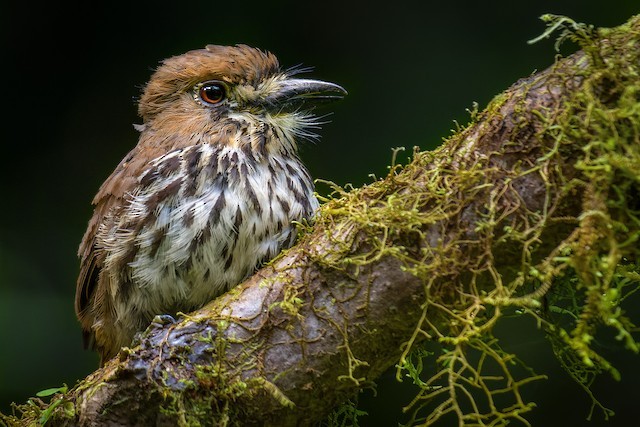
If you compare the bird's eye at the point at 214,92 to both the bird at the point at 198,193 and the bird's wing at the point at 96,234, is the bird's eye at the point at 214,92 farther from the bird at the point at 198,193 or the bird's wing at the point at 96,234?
the bird's wing at the point at 96,234

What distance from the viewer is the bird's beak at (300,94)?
2.81 m

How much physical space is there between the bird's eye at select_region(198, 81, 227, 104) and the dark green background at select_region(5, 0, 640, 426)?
0.81m

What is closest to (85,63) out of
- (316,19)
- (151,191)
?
(316,19)

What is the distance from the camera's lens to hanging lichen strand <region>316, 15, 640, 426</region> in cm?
168

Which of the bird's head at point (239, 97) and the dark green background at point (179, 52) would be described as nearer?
the bird's head at point (239, 97)

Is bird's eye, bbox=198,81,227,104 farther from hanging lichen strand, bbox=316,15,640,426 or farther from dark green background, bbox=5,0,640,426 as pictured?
hanging lichen strand, bbox=316,15,640,426

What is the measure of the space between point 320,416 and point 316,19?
8.47ft

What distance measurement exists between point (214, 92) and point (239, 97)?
0.33ft

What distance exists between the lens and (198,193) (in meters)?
2.47

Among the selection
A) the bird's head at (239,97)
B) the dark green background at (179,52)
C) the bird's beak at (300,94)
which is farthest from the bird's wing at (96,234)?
the dark green background at (179,52)

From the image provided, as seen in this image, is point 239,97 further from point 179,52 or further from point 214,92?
point 179,52

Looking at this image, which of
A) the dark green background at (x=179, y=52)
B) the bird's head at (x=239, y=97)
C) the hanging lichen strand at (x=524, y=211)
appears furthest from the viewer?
the dark green background at (x=179, y=52)

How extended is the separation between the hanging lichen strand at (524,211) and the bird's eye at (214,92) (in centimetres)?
96

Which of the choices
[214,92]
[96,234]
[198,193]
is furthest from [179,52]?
[198,193]
